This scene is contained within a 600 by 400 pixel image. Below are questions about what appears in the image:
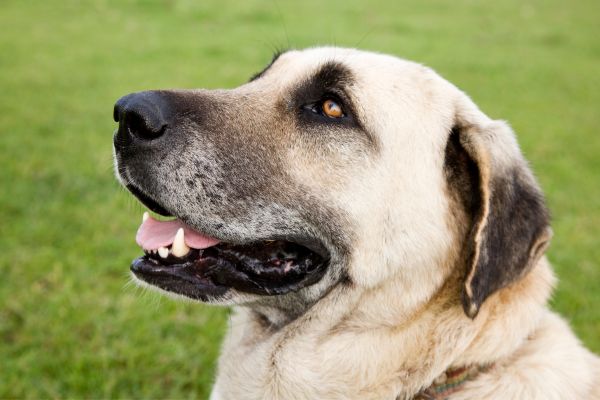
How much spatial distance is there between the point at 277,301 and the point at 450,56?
12692 mm

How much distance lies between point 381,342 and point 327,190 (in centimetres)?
71

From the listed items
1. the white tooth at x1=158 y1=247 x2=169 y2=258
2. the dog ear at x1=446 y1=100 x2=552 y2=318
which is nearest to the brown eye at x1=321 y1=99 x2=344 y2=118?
the dog ear at x1=446 y1=100 x2=552 y2=318

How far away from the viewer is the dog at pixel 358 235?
2543mm

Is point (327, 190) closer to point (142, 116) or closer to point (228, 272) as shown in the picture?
point (228, 272)

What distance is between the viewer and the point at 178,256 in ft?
8.76

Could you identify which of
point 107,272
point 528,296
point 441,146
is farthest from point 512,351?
point 107,272

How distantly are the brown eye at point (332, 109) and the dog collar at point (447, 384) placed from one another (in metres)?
1.23

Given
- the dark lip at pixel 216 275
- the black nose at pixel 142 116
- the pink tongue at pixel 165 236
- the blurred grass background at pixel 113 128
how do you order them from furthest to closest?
the blurred grass background at pixel 113 128
the pink tongue at pixel 165 236
the dark lip at pixel 216 275
the black nose at pixel 142 116

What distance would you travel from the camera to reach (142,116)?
2.46 meters

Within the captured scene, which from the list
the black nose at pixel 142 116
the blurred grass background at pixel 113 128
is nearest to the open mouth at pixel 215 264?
the black nose at pixel 142 116

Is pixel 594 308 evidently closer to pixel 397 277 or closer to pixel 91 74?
pixel 397 277

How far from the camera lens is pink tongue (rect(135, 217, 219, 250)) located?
8.94 feet

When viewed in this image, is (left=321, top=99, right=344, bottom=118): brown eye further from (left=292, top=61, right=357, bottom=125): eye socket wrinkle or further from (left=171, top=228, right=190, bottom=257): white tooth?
(left=171, top=228, right=190, bottom=257): white tooth

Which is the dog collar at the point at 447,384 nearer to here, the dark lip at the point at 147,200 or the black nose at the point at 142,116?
the dark lip at the point at 147,200
